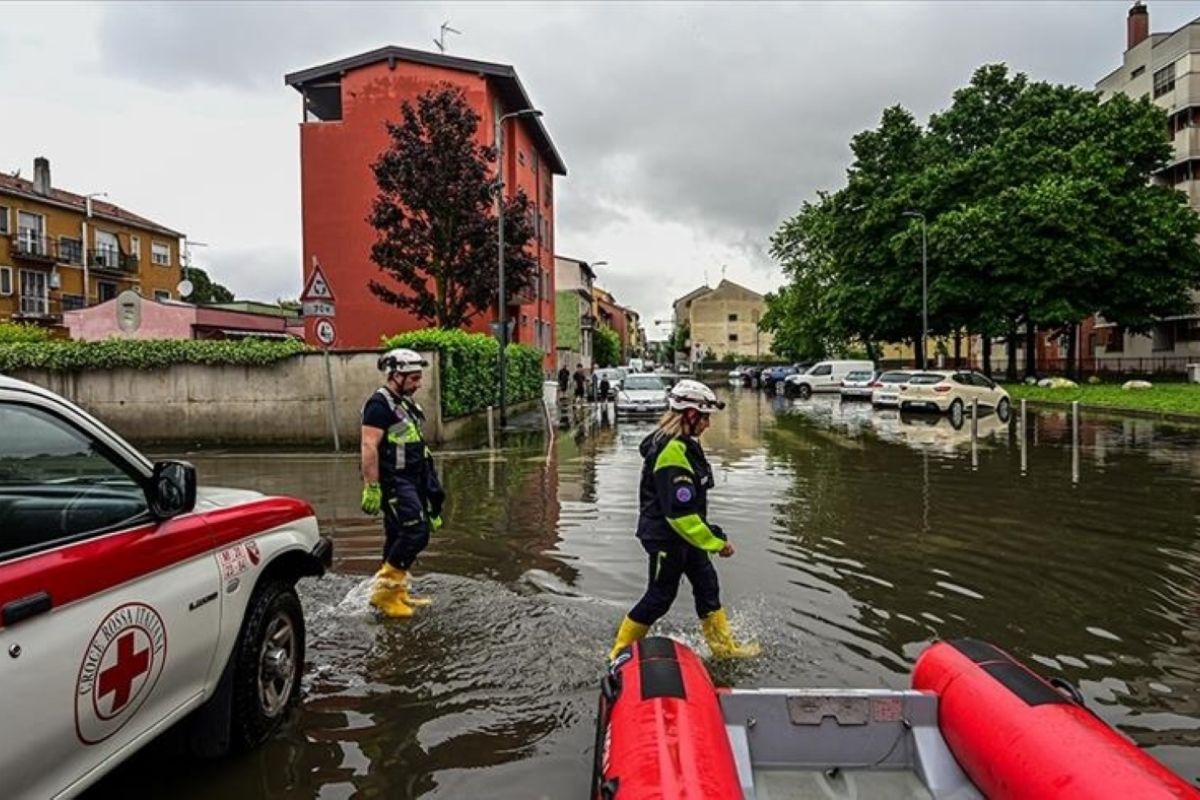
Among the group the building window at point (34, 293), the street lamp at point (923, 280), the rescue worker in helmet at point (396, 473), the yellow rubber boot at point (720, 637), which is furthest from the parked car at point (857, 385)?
the building window at point (34, 293)

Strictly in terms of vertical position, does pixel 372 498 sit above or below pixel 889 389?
below

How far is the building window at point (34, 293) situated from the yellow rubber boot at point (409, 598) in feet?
156

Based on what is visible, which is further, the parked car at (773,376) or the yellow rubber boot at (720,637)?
the parked car at (773,376)

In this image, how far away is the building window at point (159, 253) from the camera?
177 ft

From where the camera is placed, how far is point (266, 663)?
4023 mm

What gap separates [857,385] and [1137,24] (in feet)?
114

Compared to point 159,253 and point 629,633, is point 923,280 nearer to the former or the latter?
point 629,633

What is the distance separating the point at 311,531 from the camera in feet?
14.9

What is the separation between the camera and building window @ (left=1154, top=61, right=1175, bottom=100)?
1858 inches

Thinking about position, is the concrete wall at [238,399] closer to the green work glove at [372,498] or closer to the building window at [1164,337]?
the green work glove at [372,498]

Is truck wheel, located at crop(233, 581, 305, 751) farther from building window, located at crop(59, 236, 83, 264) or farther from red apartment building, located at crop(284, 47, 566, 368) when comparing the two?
building window, located at crop(59, 236, 83, 264)

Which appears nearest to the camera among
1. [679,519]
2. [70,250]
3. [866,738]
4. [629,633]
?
[866,738]

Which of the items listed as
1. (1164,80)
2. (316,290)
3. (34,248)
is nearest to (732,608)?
(316,290)

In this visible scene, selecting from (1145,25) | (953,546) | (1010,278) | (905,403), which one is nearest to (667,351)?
(1145,25)
